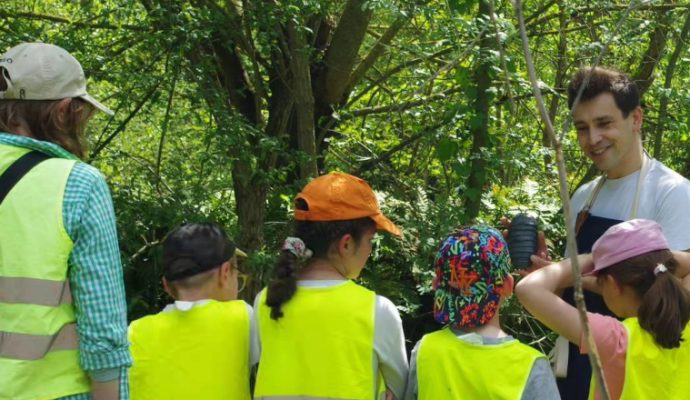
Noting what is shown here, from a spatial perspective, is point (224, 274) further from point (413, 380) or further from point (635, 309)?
point (635, 309)

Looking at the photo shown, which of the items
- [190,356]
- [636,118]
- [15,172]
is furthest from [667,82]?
[15,172]

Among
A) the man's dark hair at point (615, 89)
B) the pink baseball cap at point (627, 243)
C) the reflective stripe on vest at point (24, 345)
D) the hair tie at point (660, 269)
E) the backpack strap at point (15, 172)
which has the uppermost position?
the man's dark hair at point (615, 89)

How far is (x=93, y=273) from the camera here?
2561mm

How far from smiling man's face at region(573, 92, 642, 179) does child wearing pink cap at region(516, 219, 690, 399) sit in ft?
1.75

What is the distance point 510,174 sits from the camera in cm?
583

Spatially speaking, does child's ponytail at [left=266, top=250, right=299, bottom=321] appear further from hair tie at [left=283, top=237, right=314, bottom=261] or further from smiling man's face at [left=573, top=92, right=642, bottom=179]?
smiling man's face at [left=573, top=92, right=642, bottom=179]

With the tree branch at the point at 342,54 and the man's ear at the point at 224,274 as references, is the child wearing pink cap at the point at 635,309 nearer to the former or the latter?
the man's ear at the point at 224,274

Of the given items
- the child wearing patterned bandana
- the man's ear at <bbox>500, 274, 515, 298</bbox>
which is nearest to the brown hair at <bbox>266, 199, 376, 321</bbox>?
the child wearing patterned bandana

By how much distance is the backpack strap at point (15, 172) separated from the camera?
2.58 metres

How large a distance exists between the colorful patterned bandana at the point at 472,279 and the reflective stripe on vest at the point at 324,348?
29 centimetres

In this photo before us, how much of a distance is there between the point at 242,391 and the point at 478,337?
3.25 feet

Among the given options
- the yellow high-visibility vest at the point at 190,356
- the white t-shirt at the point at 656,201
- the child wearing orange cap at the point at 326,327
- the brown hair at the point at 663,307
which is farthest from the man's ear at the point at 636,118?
the yellow high-visibility vest at the point at 190,356

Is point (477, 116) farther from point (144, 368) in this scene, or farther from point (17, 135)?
point (17, 135)

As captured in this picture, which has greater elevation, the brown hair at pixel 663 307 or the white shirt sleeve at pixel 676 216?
the white shirt sleeve at pixel 676 216
